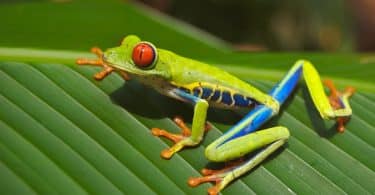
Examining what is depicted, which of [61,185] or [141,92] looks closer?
[61,185]

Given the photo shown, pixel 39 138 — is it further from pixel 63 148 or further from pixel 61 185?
pixel 61 185

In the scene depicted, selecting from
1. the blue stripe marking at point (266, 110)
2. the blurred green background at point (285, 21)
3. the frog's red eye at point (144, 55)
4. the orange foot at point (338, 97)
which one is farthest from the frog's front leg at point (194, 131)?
the blurred green background at point (285, 21)

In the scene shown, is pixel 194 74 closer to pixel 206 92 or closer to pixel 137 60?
pixel 206 92

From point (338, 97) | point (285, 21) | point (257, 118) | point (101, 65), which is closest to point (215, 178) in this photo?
point (257, 118)

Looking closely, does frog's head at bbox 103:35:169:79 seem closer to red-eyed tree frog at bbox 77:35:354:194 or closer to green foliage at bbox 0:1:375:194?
red-eyed tree frog at bbox 77:35:354:194

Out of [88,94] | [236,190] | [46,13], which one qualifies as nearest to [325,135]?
[236,190]

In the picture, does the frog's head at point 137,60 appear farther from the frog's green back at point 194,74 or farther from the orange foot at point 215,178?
the orange foot at point 215,178
